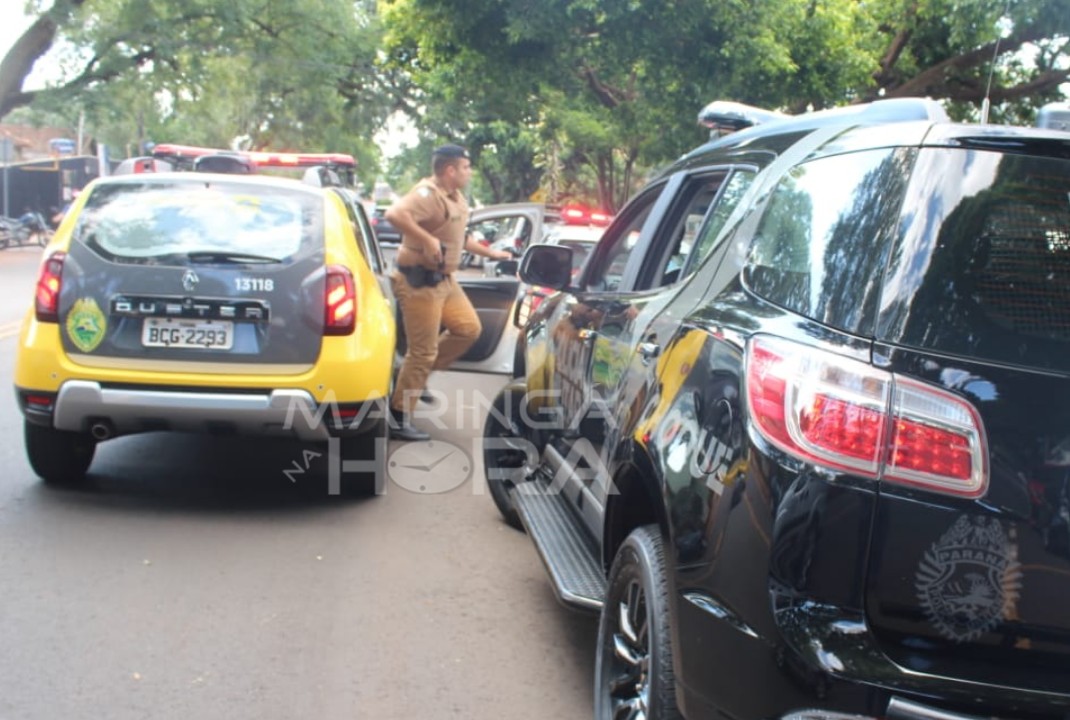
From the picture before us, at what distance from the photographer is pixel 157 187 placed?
221 inches

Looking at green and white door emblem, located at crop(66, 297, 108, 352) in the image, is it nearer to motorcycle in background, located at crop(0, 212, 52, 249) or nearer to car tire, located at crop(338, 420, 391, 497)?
car tire, located at crop(338, 420, 391, 497)

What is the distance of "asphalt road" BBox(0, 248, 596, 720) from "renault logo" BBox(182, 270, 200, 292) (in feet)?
3.65

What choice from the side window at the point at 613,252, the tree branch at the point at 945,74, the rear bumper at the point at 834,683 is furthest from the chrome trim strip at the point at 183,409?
the tree branch at the point at 945,74

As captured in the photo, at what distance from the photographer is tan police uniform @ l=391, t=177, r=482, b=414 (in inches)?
275

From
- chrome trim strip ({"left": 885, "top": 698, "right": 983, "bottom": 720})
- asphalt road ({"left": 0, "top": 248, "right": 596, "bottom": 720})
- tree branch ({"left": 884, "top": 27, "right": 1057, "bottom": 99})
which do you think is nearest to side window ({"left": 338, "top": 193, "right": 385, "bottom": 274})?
asphalt road ({"left": 0, "top": 248, "right": 596, "bottom": 720})

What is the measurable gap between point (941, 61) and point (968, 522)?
15709 mm

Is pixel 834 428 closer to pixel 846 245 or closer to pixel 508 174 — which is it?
pixel 846 245

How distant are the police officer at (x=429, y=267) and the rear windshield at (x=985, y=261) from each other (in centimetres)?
481

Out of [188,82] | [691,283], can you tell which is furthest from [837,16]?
[188,82]

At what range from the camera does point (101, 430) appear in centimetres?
546

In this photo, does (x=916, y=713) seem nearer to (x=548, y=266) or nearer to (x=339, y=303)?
(x=548, y=266)

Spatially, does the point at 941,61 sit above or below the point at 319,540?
above

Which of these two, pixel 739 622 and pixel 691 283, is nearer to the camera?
pixel 739 622

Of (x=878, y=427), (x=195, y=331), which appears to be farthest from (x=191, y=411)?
(x=878, y=427)
